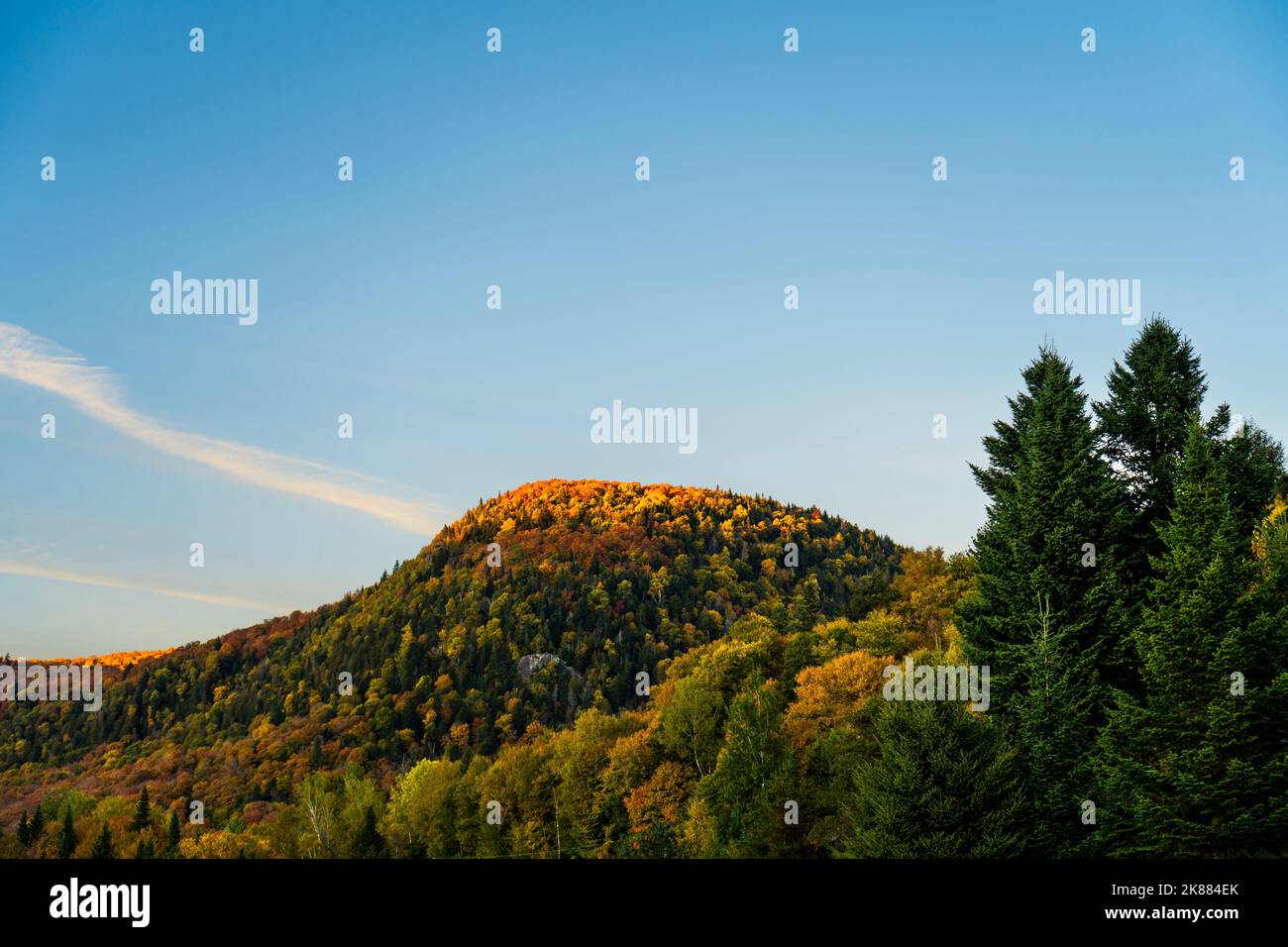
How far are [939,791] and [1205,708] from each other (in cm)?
1376

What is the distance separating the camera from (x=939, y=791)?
4028cm

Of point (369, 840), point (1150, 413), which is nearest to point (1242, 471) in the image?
point (1150, 413)

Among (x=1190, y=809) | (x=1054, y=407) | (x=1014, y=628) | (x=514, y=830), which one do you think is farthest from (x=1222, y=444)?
(x=514, y=830)

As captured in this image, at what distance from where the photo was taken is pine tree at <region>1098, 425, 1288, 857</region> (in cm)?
4056

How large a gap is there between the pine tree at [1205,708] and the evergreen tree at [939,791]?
20.5ft

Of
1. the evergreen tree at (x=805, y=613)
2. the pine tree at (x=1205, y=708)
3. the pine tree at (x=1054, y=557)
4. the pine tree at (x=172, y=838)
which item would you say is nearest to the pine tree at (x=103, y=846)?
the pine tree at (x=172, y=838)

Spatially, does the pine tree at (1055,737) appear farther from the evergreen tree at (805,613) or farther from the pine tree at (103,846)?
the pine tree at (103,846)

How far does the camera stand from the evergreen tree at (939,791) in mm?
40000

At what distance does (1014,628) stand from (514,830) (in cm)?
6933

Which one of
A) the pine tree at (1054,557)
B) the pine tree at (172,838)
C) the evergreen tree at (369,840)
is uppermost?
the pine tree at (1054,557)

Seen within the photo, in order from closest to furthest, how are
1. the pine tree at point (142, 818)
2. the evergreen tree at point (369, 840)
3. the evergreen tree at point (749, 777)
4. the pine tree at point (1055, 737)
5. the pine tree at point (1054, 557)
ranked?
the pine tree at point (1055, 737)
the pine tree at point (1054, 557)
the evergreen tree at point (749, 777)
the evergreen tree at point (369, 840)
the pine tree at point (142, 818)
